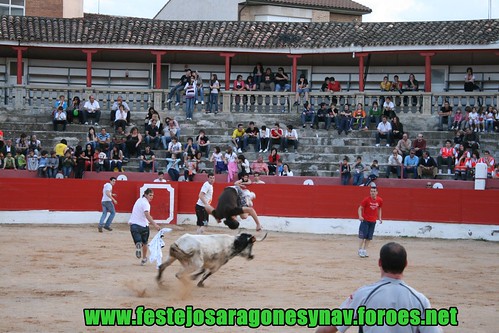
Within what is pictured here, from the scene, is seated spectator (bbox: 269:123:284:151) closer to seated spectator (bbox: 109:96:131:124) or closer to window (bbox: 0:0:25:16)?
seated spectator (bbox: 109:96:131:124)

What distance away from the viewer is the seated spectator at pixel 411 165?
2716 cm

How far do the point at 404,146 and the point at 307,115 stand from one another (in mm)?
4343

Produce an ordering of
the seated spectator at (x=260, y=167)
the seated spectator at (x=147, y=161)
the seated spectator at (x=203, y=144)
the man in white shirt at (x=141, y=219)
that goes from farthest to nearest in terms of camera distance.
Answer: the seated spectator at (x=203, y=144) < the seated spectator at (x=147, y=161) < the seated spectator at (x=260, y=167) < the man in white shirt at (x=141, y=219)

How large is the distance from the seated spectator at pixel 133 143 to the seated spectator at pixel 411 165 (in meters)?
8.31

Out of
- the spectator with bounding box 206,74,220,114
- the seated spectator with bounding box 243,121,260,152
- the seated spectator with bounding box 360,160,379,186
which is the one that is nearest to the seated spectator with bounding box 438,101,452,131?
the seated spectator with bounding box 360,160,379,186

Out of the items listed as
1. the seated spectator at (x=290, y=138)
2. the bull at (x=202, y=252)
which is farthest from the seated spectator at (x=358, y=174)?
the bull at (x=202, y=252)

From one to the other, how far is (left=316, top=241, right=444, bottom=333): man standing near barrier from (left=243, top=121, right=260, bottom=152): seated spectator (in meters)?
23.5

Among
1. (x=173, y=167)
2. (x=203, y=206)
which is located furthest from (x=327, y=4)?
(x=203, y=206)

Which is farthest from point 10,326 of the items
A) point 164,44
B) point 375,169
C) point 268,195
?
point 164,44

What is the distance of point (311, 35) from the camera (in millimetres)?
34875

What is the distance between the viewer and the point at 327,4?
164 feet

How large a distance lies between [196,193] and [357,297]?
20.8 m

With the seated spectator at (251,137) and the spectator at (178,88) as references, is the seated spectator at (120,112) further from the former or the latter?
the seated spectator at (251,137)

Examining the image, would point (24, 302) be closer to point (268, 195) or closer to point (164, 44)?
point (268, 195)
